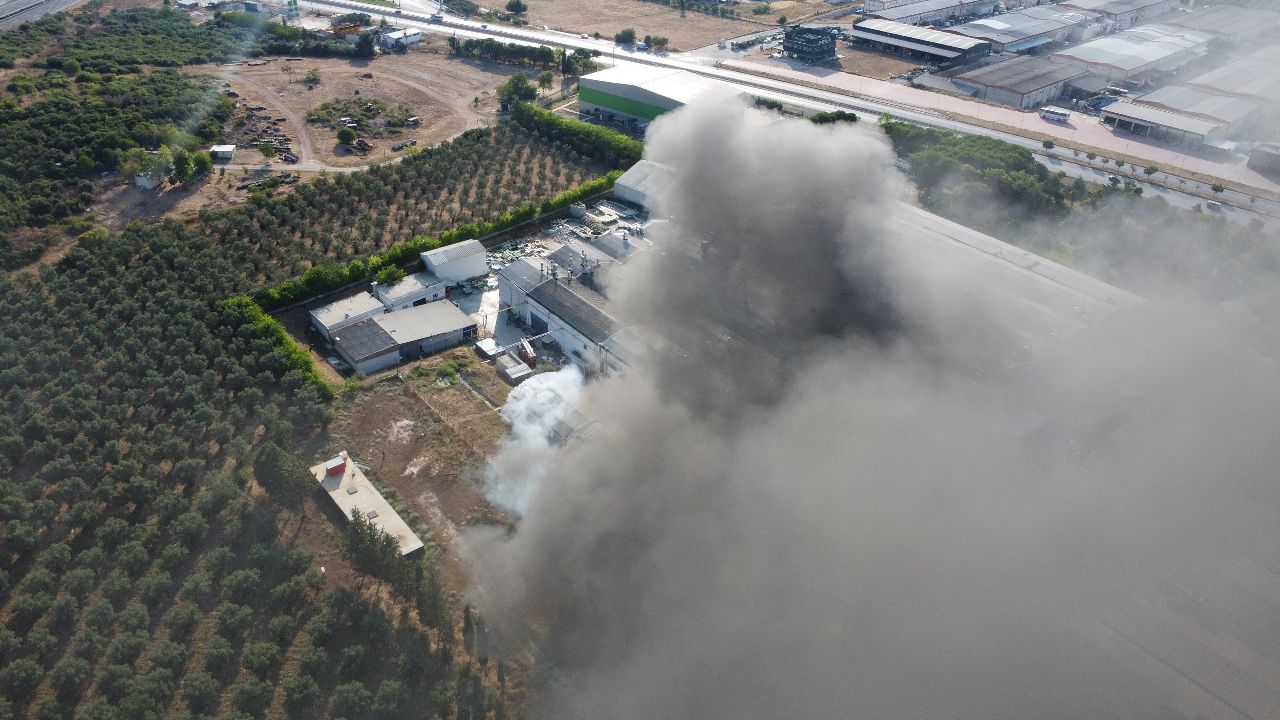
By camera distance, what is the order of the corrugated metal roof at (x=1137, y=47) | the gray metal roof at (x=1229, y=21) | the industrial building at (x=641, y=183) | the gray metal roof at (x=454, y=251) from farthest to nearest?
1. the gray metal roof at (x=1229, y=21)
2. the corrugated metal roof at (x=1137, y=47)
3. the industrial building at (x=641, y=183)
4. the gray metal roof at (x=454, y=251)

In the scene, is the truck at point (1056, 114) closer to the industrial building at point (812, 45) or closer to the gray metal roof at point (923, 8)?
the industrial building at point (812, 45)

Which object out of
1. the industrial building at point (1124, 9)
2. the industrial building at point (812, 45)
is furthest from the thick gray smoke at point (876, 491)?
the industrial building at point (1124, 9)

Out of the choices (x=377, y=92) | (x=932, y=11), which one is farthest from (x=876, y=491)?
(x=932, y=11)

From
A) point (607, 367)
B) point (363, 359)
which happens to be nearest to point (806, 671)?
point (607, 367)

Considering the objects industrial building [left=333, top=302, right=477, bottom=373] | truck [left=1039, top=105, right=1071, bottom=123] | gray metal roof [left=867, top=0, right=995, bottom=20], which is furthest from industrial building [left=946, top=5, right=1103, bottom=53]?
industrial building [left=333, top=302, right=477, bottom=373]

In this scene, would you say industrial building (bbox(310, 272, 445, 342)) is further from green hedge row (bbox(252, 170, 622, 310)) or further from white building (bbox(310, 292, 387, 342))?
green hedge row (bbox(252, 170, 622, 310))

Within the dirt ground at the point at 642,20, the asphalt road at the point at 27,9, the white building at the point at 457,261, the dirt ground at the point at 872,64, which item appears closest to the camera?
the white building at the point at 457,261

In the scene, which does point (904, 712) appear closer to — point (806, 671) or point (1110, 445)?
point (806, 671)
